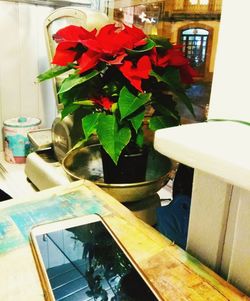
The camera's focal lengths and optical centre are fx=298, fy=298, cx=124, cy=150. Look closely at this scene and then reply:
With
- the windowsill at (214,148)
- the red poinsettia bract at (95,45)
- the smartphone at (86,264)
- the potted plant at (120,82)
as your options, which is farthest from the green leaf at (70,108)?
the windowsill at (214,148)

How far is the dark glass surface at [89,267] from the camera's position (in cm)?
50

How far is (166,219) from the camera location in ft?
2.71

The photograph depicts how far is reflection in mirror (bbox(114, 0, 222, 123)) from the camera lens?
3.57 feet

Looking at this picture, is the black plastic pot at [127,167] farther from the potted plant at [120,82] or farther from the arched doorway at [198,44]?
the arched doorway at [198,44]

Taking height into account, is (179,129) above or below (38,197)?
above

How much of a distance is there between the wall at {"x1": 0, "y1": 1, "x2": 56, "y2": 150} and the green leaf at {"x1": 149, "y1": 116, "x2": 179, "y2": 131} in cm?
124

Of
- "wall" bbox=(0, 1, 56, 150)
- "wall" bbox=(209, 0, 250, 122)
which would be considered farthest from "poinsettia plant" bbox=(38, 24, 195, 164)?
"wall" bbox=(0, 1, 56, 150)

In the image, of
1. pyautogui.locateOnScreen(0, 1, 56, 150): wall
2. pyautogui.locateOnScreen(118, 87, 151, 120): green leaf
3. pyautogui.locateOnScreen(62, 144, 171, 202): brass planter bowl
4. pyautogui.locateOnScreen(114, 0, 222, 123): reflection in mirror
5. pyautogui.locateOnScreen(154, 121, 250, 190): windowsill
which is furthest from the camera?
pyautogui.locateOnScreen(0, 1, 56, 150): wall

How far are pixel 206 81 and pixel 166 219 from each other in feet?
1.88

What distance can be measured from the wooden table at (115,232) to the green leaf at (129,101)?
231 millimetres

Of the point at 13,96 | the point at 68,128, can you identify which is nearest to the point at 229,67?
the point at 68,128

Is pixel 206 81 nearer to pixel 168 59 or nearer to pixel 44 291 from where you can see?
pixel 168 59

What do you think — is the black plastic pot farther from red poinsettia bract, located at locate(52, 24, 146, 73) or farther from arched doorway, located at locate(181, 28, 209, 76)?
arched doorway, located at locate(181, 28, 209, 76)

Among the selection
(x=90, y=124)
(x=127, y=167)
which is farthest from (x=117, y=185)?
(x=90, y=124)
